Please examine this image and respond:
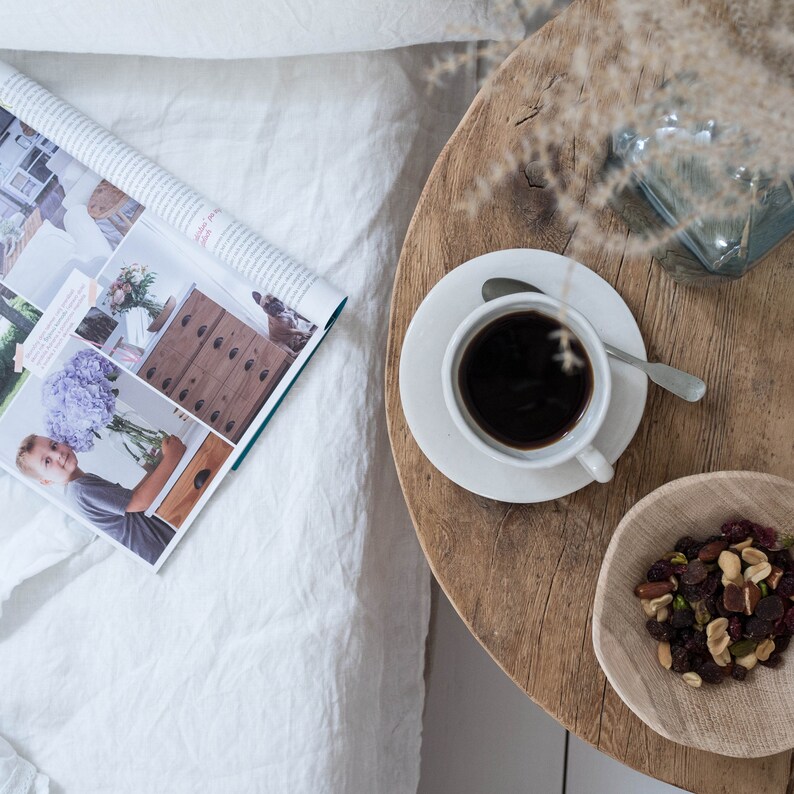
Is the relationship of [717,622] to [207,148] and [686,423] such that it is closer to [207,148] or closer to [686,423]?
[686,423]

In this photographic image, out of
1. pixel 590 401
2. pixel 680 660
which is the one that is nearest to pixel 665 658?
pixel 680 660

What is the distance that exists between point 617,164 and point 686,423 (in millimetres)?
259

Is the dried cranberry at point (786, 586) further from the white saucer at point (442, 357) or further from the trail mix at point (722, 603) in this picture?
the white saucer at point (442, 357)

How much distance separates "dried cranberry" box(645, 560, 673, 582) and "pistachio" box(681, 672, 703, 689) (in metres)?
0.09

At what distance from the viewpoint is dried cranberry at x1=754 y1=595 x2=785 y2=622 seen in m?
0.60

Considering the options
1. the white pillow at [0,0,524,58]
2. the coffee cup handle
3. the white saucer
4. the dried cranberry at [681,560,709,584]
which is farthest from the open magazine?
the dried cranberry at [681,560,709,584]

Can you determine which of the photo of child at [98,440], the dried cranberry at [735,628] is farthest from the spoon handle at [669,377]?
the photo of child at [98,440]

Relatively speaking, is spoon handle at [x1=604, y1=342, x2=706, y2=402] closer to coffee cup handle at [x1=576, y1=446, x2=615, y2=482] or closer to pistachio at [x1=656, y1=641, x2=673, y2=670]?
coffee cup handle at [x1=576, y1=446, x2=615, y2=482]

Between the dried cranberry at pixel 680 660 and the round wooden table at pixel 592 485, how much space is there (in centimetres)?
8

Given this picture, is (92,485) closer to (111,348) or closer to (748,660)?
(111,348)

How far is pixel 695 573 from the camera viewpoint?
0.61 metres

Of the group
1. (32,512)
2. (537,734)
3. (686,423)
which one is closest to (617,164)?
(686,423)

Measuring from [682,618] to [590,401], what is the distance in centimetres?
21

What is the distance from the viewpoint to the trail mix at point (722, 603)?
0.60m
